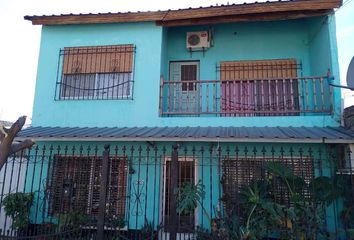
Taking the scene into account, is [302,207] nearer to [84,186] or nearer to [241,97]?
[241,97]

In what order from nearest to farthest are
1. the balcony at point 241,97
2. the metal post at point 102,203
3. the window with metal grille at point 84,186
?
the metal post at point 102,203
the window with metal grille at point 84,186
the balcony at point 241,97

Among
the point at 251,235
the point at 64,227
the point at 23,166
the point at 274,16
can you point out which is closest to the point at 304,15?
the point at 274,16

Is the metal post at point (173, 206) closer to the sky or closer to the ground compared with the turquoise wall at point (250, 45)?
closer to the ground

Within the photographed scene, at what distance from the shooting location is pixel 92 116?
9.41m

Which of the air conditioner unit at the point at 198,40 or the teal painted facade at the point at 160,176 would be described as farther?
the air conditioner unit at the point at 198,40

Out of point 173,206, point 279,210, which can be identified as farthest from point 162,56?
point 279,210

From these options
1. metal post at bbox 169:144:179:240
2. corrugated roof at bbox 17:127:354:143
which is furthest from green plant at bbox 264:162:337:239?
metal post at bbox 169:144:179:240

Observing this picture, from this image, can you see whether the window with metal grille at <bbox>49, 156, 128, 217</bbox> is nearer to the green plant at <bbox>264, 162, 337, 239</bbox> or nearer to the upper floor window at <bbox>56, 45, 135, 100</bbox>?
the upper floor window at <bbox>56, 45, 135, 100</bbox>

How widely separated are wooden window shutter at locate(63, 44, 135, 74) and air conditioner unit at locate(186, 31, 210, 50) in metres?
1.98

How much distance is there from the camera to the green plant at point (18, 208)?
8.45m

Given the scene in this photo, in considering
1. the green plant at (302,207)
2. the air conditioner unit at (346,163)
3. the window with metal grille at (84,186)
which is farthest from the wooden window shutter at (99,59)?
the air conditioner unit at (346,163)

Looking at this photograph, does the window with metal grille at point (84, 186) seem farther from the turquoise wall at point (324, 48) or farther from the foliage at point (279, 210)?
the turquoise wall at point (324, 48)

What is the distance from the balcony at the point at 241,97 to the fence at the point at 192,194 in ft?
4.34

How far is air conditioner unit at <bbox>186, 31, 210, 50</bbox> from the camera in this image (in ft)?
33.6
